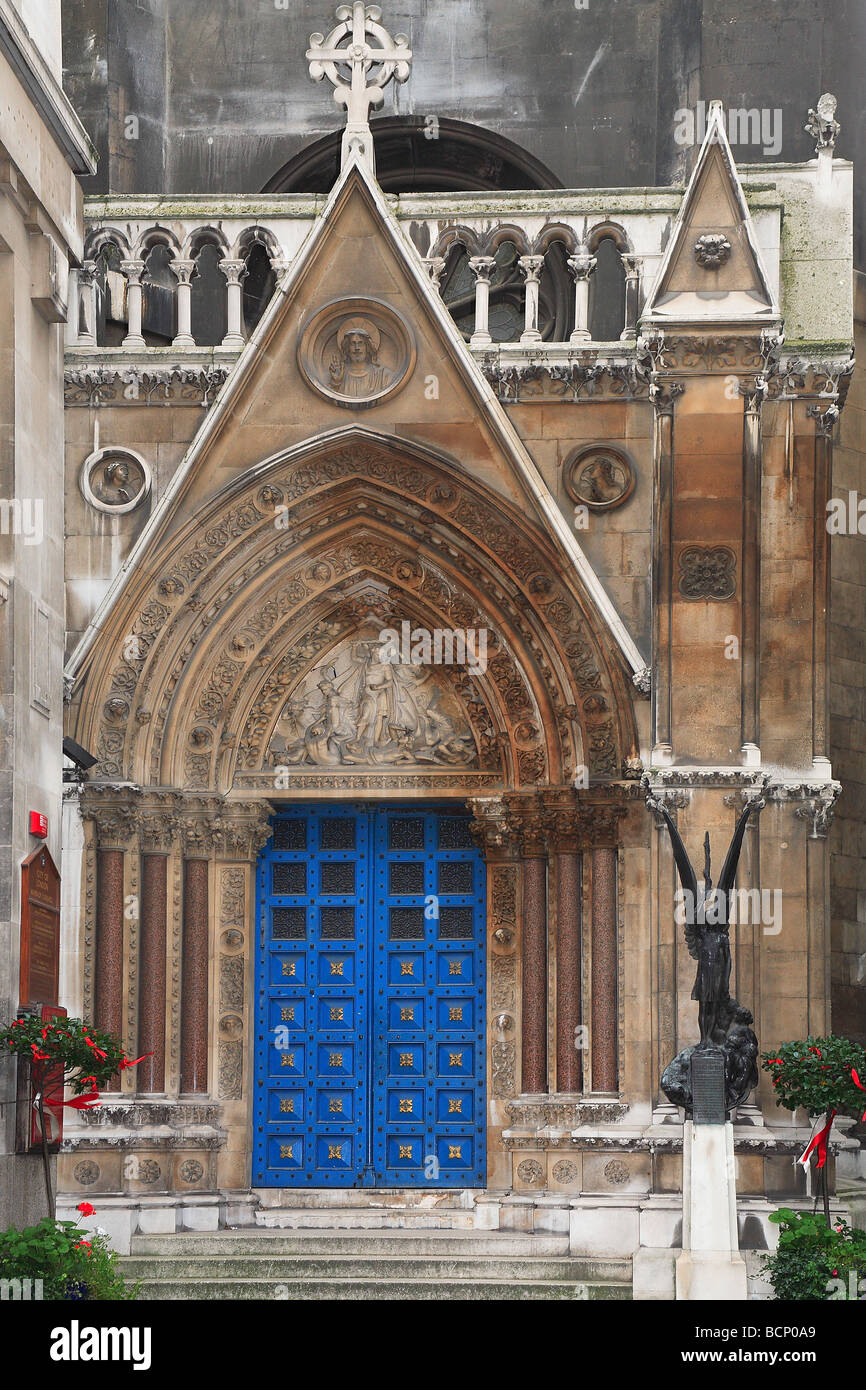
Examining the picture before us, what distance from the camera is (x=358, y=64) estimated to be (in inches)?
717

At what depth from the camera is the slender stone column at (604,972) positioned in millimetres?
17344

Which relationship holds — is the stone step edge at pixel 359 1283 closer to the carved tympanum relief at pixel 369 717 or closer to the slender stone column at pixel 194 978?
the slender stone column at pixel 194 978

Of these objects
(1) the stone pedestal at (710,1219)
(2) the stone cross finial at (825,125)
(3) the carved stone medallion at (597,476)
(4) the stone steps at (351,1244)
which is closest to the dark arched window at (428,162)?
(2) the stone cross finial at (825,125)

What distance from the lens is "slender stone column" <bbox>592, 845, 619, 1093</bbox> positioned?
17344mm

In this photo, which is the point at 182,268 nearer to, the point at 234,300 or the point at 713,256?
the point at 234,300

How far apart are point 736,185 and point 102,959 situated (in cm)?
699

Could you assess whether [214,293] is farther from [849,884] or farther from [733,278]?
[849,884]

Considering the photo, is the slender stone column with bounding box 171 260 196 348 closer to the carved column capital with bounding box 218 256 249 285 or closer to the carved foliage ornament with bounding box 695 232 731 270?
the carved column capital with bounding box 218 256 249 285

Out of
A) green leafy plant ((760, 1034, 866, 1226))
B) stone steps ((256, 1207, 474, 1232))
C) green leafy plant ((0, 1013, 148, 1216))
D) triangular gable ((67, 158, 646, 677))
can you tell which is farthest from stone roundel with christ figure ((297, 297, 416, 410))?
stone steps ((256, 1207, 474, 1232))

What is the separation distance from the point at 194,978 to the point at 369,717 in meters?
2.31

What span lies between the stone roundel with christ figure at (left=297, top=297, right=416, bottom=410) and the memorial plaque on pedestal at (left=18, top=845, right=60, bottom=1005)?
4.07 meters

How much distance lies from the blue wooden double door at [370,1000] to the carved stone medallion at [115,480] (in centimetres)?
260
